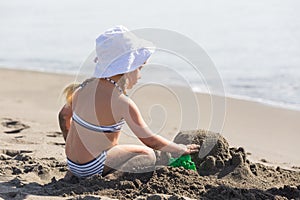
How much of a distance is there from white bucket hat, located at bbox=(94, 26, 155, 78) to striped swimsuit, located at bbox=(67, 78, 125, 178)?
0.11 meters

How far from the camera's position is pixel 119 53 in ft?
13.3

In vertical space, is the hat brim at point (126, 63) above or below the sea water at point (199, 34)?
above

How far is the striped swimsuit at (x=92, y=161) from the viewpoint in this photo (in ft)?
13.4

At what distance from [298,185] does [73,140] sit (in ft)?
5.36

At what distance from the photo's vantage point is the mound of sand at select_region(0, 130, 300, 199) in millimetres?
3869

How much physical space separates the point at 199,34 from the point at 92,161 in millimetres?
8499

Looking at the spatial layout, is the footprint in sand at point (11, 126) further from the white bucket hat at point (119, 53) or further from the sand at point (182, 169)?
the white bucket hat at point (119, 53)

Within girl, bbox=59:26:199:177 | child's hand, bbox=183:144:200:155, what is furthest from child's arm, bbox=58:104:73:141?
child's hand, bbox=183:144:200:155

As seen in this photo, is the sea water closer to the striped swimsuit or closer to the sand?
the sand

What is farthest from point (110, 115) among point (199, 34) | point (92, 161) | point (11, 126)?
point (199, 34)

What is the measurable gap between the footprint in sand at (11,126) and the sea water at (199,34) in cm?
304

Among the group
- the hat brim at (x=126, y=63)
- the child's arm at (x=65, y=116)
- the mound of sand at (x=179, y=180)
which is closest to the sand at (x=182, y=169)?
the mound of sand at (x=179, y=180)

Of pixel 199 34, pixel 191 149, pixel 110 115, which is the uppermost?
pixel 110 115

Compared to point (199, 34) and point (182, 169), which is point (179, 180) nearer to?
point (182, 169)
